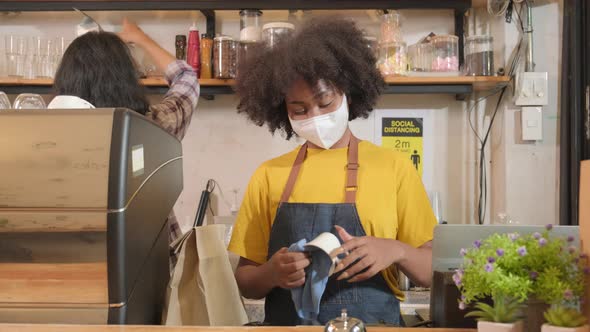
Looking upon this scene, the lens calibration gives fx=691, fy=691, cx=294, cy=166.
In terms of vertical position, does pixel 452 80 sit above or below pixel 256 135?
above

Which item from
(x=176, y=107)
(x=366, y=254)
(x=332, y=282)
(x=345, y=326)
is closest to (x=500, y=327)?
(x=345, y=326)

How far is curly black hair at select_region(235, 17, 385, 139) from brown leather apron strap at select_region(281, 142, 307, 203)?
14 centimetres

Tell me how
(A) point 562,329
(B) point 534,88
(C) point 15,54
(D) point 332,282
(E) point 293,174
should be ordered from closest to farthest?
1. (A) point 562,329
2. (D) point 332,282
3. (E) point 293,174
4. (B) point 534,88
5. (C) point 15,54

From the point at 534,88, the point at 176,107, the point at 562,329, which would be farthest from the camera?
the point at 534,88

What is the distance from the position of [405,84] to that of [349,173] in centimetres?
138

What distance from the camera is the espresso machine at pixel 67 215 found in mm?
1053

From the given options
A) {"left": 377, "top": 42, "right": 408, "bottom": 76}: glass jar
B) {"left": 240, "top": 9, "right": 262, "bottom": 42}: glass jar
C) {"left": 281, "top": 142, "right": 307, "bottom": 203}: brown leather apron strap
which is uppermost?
{"left": 240, "top": 9, "right": 262, "bottom": 42}: glass jar

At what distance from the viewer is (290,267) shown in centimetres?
134

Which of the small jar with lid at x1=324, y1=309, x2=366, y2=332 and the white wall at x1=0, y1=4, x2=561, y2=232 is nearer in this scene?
the small jar with lid at x1=324, y1=309, x2=366, y2=332

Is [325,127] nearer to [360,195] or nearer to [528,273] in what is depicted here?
[360,195]

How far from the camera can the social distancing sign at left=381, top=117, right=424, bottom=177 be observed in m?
3.05

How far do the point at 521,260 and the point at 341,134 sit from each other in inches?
30.5

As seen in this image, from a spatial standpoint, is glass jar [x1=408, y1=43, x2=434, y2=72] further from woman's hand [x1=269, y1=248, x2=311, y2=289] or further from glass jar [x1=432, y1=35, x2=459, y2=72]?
woman's hand [x1=269, y1=248, x2=311, y2=289]

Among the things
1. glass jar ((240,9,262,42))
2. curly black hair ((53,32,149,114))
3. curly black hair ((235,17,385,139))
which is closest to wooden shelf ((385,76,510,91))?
glass jar ((240,9,262,42))
